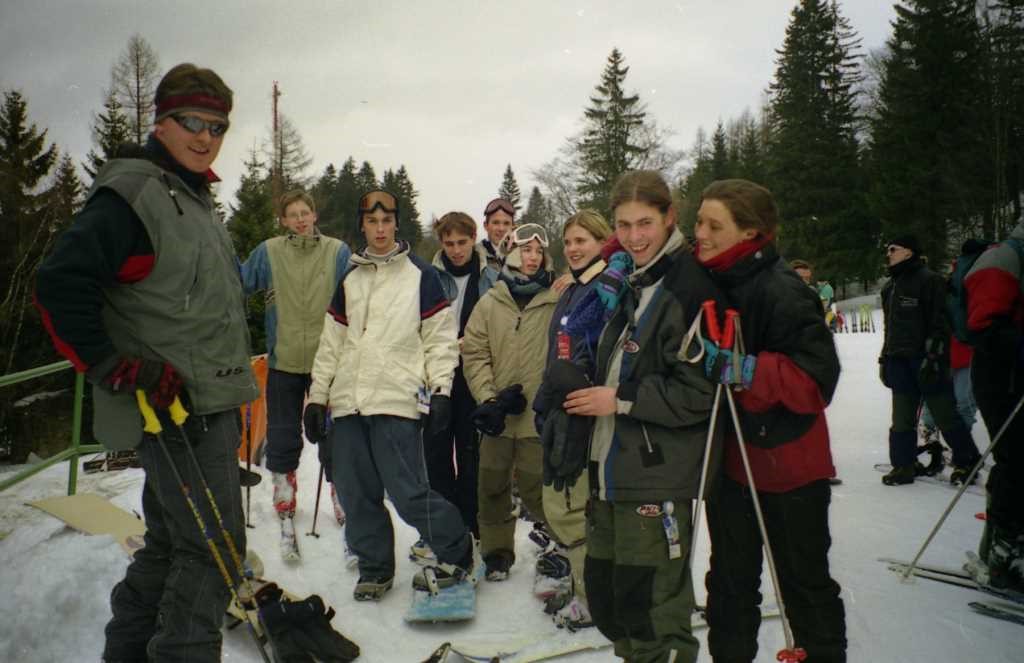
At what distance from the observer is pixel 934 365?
5.63 m

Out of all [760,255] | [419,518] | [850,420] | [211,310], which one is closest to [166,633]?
[211,310]

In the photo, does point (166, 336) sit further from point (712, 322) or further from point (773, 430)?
point (773, 430)

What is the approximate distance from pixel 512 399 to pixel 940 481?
15.7ft

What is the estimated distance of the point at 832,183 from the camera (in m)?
31.6

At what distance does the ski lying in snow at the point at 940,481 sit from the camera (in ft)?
17.8

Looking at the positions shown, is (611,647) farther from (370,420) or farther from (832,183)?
(832,183)

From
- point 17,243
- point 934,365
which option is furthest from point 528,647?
point 17,243

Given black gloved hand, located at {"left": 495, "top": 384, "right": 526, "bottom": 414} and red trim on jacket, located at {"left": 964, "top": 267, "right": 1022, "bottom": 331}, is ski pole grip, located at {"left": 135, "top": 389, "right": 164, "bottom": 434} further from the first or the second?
red trim on jacket, located at {"left": 964, "top": 267, "right": 1022, "bottom": 331}

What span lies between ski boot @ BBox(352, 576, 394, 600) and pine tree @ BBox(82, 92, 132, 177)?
21048mm

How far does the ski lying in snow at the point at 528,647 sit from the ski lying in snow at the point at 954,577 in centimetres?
118

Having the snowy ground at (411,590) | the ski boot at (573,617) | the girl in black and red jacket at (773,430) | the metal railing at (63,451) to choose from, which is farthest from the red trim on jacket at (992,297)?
the metal railing at (63,451)

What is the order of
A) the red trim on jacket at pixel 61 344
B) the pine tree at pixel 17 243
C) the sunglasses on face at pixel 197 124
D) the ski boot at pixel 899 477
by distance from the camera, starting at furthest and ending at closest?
the pine tree at pixel 17 243, the ski boot at pixel 899 477, the sunglasses on face at pixel 197 124, the red trim on jacket at pixel 61 344

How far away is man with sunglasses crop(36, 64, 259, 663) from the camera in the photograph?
2.03 meters

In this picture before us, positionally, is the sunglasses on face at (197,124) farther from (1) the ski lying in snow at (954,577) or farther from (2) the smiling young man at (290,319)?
(1) the ski lying in snow at (954,577)
